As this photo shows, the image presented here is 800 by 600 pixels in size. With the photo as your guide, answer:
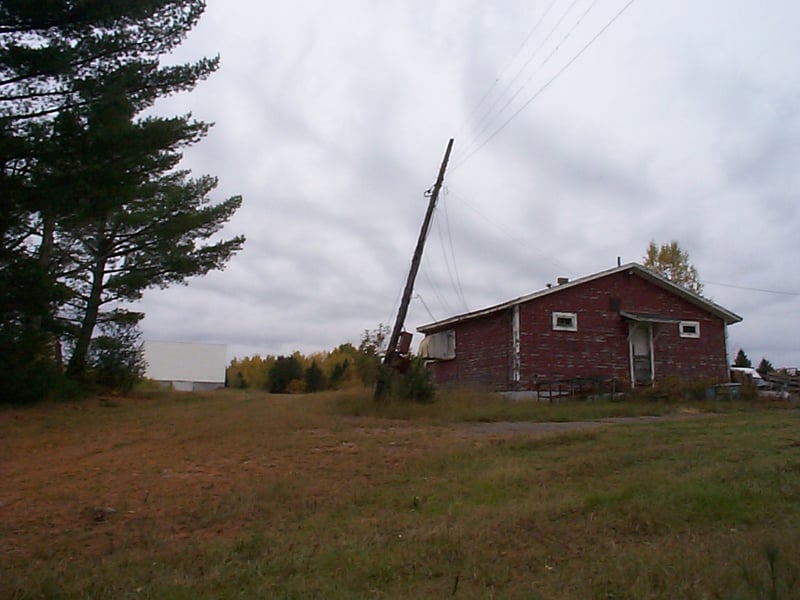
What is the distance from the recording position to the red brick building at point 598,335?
25.0m

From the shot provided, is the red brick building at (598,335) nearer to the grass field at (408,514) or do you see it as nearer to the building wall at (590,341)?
the building wall at (590,341)

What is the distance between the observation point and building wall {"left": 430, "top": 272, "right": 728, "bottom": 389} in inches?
988

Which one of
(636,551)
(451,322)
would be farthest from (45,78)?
(451,322)

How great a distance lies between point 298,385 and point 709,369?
38541 mm

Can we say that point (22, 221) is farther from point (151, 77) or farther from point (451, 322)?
point (451, 322)

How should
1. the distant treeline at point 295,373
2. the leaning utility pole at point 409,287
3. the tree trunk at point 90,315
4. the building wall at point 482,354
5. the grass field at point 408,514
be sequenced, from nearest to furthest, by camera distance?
1. the grass field at point 408,514
2. the leaning utility pole at point 409,287
3. the building wall at point 482,354
4. the tree trunk at point 90,315
5. the distant treeline at point 295,373

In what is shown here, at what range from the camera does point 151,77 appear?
15.5m

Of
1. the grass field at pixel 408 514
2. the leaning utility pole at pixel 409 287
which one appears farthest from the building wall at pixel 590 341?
the grass field at pixel 408 514

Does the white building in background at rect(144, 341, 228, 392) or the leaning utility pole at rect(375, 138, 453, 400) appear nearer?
the leaning utility pole at rect(375, 138, 453, 400)

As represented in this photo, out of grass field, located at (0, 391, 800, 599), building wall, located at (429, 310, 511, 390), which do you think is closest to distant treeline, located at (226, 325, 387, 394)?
building wall, located at (429, 310, 511, 390)

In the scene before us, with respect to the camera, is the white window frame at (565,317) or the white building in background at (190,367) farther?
the white building in background at (190,367)

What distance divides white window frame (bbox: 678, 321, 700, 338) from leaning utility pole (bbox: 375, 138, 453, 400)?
37.4ft

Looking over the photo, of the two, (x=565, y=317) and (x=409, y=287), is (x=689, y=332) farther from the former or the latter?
(x=409, y=287)

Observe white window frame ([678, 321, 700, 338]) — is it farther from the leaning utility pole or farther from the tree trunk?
the tree trunk
